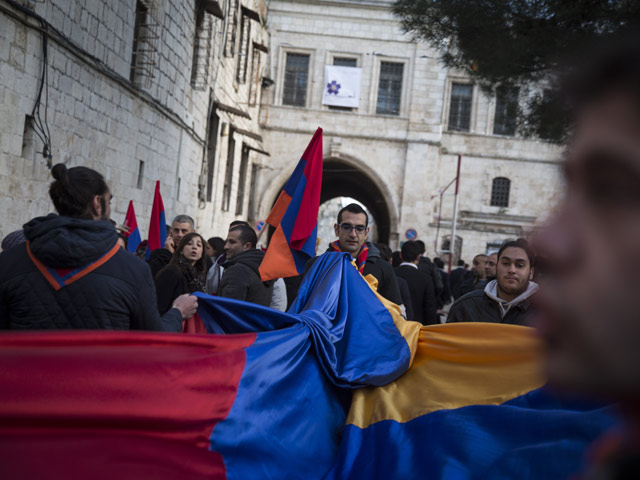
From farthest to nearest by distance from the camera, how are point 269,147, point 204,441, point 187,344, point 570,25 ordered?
1. point 269,147
2. point 570,25
3. point 187,344
4. point 204,441

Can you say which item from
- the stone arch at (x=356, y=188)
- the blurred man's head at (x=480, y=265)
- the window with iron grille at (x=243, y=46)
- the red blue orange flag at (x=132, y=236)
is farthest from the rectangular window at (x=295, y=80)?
the blurred man's head at (x=480, y=265)

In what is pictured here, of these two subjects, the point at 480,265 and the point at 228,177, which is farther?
the point at 228,177

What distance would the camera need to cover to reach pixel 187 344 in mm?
2988

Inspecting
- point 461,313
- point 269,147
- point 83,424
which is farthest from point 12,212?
point 269,147

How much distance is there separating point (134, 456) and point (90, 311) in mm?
687

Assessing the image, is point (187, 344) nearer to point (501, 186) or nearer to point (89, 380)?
point (89, 380)

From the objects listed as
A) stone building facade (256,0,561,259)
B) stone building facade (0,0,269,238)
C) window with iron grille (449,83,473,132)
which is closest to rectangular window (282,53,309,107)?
stone building facade (256,0,561,259)

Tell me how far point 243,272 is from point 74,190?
2.64 metres

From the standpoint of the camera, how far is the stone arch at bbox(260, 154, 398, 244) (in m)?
28.7

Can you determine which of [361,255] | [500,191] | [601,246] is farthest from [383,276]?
[500,191]

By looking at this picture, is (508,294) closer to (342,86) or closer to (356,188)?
(342,86)

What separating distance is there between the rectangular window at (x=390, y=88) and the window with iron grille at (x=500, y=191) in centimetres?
554

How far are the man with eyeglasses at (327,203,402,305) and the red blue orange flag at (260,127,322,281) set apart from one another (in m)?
0.23

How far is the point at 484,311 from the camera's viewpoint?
4520 millimetres
